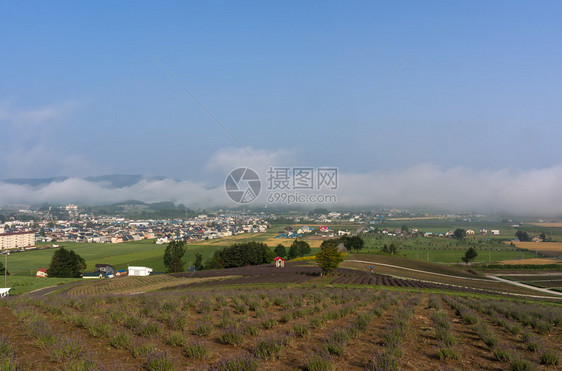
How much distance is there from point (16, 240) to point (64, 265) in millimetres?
75660

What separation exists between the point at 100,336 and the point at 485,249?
126 meters

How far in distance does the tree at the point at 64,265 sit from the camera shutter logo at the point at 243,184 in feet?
174

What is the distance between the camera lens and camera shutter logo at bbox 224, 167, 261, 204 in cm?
3655

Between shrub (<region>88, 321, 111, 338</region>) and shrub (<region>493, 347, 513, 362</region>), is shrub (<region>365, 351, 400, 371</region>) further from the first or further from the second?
shrub (<region>88, 321, 111, 338</region>)

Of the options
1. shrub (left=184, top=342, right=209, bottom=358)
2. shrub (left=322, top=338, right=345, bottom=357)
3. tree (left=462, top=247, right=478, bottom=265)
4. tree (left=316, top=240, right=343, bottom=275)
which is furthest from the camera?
tree (left=462, top=247, right=478, bottom=265)

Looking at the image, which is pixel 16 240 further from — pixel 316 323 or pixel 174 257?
pixel 316 323

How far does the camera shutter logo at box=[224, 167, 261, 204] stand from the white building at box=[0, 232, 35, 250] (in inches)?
4751

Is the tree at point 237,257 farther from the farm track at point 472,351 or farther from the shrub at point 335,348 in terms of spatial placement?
the shrub at point 335,348

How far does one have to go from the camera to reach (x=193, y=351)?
779 cm

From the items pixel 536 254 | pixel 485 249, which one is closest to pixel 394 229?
pixel 485 249

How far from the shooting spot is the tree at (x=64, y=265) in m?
69.2

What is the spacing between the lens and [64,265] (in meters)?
70.1

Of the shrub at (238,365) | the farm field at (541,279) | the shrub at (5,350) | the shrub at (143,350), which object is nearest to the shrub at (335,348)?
the shrub at (238,365)

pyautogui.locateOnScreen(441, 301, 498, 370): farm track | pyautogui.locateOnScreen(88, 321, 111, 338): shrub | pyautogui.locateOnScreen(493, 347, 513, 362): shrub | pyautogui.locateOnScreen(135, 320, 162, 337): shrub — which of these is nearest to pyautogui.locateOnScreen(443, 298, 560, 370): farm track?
pyautogui.locateOnScreen(441, 301, 498, 370): farm track
